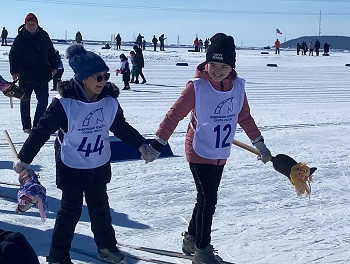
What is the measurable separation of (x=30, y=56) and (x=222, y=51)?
4.80 metres

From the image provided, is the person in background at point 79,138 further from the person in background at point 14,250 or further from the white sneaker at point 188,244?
the person in background at point 14,250

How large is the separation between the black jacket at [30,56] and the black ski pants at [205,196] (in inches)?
185

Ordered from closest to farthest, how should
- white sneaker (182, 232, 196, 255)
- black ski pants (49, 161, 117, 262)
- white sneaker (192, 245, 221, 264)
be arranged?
black ski pants (49, 161, 117, 262), white sneaker (192, 245, 221, 264), white sneaker (182, 232, 196, 255)

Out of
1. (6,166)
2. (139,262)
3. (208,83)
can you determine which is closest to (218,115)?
(208,83)

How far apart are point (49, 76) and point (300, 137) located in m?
3.77

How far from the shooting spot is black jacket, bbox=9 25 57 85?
8.26 metres

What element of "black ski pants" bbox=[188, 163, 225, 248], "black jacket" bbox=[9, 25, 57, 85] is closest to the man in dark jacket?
"black jacket" bbox=[9, 25, 57, 85]

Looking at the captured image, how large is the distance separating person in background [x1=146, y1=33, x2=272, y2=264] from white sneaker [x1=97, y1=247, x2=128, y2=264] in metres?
0.48

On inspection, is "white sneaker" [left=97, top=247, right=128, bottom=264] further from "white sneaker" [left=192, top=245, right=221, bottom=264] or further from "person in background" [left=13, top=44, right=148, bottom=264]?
"white sneaker" [left=192, top=245, right=221, bottom=264]

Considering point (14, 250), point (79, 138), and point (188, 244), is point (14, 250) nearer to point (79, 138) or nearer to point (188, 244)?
point (79, 138)

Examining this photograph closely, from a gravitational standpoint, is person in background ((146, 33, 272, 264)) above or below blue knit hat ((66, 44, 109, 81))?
below

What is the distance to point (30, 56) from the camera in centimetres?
830

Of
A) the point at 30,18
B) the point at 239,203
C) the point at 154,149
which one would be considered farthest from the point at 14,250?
the point at 30,18

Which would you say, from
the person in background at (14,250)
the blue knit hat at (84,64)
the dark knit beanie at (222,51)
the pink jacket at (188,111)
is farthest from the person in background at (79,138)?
the person in background at (14,250)
